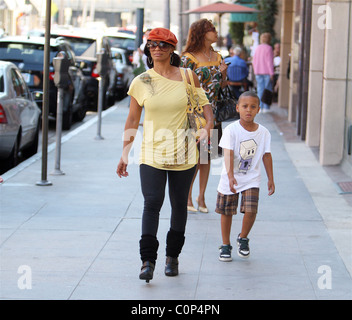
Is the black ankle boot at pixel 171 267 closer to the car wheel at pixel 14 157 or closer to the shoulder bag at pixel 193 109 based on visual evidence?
the shoulder bag at pixel 193 109

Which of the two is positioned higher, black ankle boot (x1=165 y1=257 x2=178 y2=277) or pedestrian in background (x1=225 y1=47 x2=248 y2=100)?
pedestrian in background (x1=225 y1=47 x2=248 y2=100)

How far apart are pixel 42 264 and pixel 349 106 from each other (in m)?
6.09

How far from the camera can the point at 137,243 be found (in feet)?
23.4

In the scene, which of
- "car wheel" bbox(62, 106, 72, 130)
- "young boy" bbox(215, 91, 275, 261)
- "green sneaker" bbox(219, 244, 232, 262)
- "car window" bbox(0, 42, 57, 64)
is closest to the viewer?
"young boy" bbox(215, 91, 275, 261)

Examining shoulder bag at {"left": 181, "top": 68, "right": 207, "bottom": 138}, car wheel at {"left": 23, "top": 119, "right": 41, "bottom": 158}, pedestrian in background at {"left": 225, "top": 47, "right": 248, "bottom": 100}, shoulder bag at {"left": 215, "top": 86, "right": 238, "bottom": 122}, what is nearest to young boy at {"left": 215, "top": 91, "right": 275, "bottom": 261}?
shoulder bag at {"left": 181, "top": 68, "right": 207, "bottom": 138}

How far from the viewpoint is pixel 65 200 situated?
351 inches

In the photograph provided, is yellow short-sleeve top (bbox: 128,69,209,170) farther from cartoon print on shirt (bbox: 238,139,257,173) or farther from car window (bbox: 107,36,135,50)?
car window (bbox: 107,36,135,50)

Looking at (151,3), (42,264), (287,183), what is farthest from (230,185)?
(151,3)

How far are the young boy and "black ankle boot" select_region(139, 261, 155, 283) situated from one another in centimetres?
98

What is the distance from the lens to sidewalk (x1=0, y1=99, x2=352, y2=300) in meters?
5.78

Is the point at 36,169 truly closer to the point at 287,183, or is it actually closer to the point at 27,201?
the point at 27,201

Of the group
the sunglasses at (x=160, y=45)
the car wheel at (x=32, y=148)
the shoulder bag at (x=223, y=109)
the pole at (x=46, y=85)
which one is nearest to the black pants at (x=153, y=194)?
the sunglasses at (x=160, y=45)

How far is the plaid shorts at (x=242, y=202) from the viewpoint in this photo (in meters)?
6.48

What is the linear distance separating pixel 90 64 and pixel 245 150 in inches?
534
